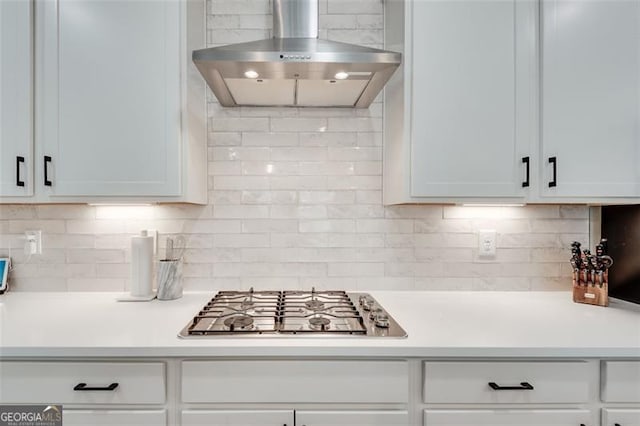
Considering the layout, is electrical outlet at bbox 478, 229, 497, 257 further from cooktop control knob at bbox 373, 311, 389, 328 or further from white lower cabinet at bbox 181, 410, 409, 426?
white lower cabinet at bbox 181, 410, 409, 426

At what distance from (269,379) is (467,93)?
1301mm

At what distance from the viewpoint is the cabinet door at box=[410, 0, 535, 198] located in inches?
57.9

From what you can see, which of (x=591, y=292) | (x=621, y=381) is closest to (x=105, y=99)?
(x=621, y=381)

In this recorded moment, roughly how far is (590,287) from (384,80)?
1.31 metres

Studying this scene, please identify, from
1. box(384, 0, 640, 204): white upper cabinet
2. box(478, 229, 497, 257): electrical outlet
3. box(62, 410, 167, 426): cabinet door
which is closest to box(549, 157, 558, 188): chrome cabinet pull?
box(384, 0, 640, 204): white upper cabinet

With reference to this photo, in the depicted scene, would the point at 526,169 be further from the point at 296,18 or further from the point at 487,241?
the point at 296,18

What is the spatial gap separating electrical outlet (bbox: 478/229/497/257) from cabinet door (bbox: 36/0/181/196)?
149cm

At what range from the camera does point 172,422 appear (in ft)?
3.78

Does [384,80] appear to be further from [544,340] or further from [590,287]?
[590,287]

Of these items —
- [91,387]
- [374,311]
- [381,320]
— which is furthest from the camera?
[374,311]

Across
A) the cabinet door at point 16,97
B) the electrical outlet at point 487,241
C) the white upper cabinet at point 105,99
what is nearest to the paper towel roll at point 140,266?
the white upper cabinet at point 105,99

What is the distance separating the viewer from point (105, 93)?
1.46m

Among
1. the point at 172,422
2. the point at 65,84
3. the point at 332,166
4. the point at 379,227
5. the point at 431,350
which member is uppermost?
the point at 65,84

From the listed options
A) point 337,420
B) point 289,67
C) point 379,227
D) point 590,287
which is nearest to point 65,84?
point 289,67
